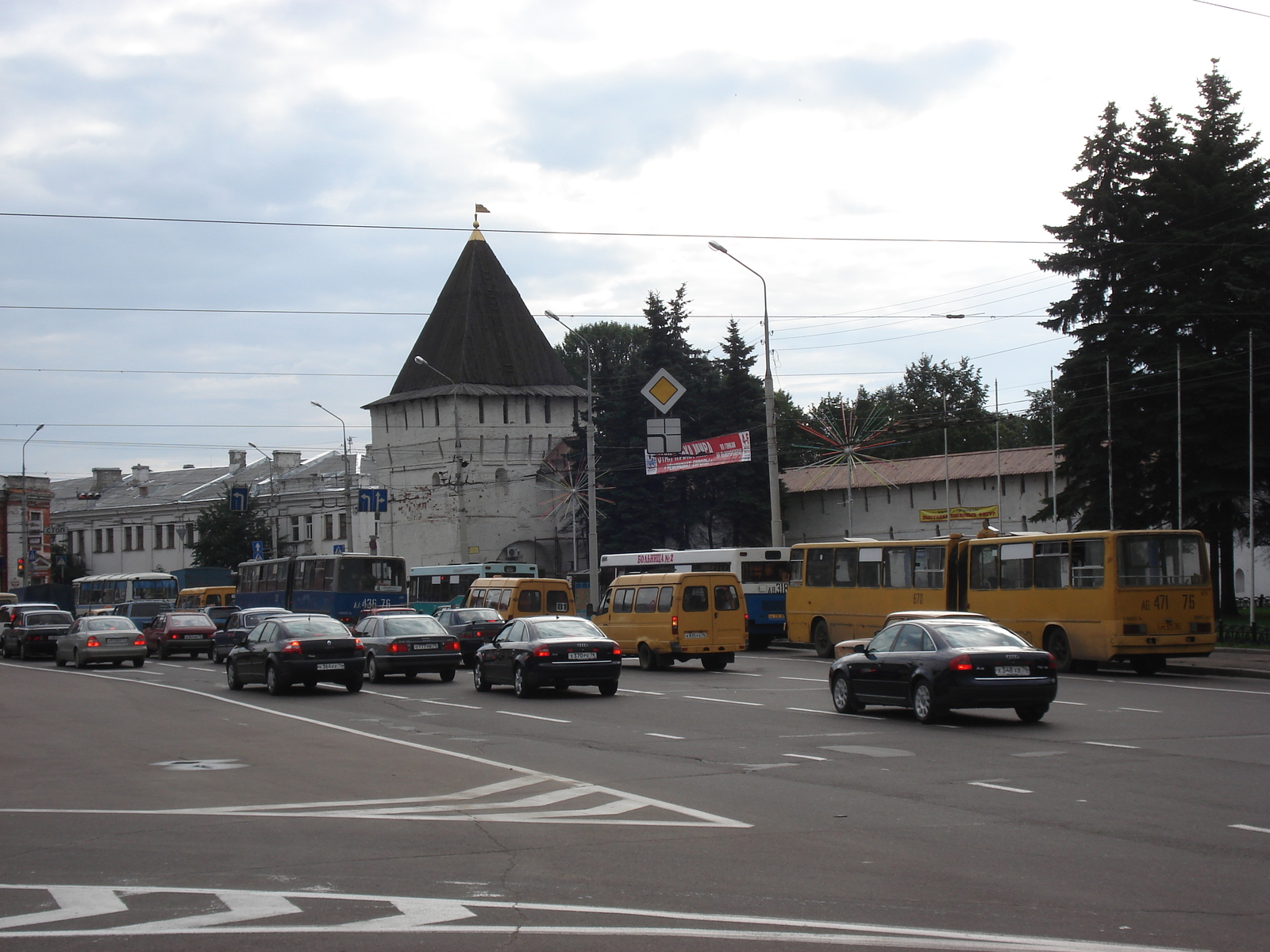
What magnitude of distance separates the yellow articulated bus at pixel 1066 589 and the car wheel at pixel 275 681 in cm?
1401

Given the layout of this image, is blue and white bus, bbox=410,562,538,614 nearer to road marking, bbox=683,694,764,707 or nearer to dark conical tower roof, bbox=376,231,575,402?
dark conical tower roof, bbox=376,231,575,402

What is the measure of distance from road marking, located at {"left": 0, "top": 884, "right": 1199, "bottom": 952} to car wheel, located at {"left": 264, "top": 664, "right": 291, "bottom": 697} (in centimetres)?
1754

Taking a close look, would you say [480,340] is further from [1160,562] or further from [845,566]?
[1160,562]

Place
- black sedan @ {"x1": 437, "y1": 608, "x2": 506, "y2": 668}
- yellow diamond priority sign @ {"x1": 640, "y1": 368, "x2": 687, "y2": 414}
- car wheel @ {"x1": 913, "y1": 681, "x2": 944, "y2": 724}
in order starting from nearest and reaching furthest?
car wheel @ {"x1": 913, "y1": 681, "x2": 944, "y2": 724}, black sedan @ {"x1": 437, "y1": 608, "x2": 506, "y2": 668}, yellow diamond priority sign @ {"x1": 640, "y1": 368, "x2": 687, "y2": 414}

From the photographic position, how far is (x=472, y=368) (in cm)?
7450

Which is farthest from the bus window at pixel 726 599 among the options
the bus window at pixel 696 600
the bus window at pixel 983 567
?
the bus window at pixel 983 567

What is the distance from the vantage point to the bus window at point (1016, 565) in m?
26.9

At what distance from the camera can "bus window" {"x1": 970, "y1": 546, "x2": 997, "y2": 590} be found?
1102 inches

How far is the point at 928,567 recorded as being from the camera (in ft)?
97.9

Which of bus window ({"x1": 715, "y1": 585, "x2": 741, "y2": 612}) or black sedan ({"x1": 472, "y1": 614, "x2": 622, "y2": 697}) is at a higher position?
bus window ({"x1": 715, "y1": 585, "x2": 741, "y2": 612})

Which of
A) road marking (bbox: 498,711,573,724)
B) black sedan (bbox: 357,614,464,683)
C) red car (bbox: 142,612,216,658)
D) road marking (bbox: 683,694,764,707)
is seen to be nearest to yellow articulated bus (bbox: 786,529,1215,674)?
road marking (bbox: 683,694,764,707)

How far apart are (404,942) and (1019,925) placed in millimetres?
3061

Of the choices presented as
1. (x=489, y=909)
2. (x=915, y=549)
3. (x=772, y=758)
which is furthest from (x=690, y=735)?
(x=915, y=549)

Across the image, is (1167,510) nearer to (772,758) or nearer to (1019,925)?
(772,758)
